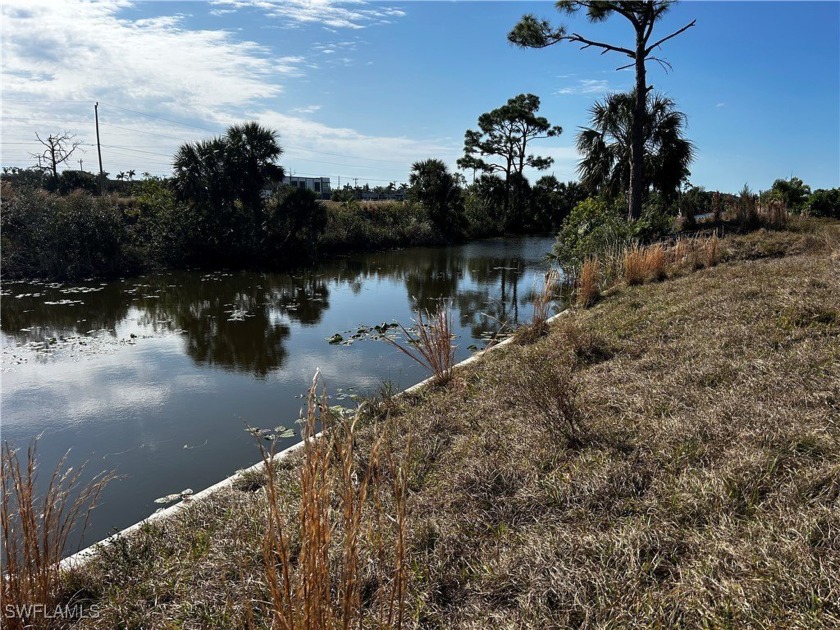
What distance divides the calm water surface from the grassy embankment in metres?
1.49

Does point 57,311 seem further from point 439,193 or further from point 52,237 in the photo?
point 439,193

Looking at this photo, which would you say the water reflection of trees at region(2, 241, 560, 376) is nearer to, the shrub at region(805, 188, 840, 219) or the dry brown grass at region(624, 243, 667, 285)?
the dry brown grass at region(624, 243, 667, 285)

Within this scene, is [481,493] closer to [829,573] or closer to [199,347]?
[829,573]

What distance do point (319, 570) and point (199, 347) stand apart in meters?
7.90

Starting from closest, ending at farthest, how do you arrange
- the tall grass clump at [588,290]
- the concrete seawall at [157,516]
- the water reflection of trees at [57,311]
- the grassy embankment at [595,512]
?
1. the grassy embankment at [595,512]
2. the concrete seawall at [157,516]
3. the tall grass clump at [588,290]
4. the water reflection of trees at [57,311]

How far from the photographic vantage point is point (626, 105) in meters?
17.0

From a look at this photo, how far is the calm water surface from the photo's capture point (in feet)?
15.6

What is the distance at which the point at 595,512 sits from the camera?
8.60 feet

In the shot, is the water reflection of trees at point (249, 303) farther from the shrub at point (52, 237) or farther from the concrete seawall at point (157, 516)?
the concrete seawall at point (157, 516)

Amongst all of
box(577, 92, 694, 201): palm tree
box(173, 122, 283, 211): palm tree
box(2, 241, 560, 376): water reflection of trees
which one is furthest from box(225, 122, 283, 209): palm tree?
box(577, 92, 694, 201): palm tree

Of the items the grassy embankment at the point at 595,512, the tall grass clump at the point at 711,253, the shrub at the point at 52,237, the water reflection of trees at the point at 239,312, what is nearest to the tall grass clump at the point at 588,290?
the tall grass clump at the point at 711,253

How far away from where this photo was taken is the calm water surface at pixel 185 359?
4754 millimetres

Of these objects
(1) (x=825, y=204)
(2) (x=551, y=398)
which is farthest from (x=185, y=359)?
(1) (x=825, y=204)

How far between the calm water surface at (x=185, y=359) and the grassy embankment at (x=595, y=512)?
1.49m
